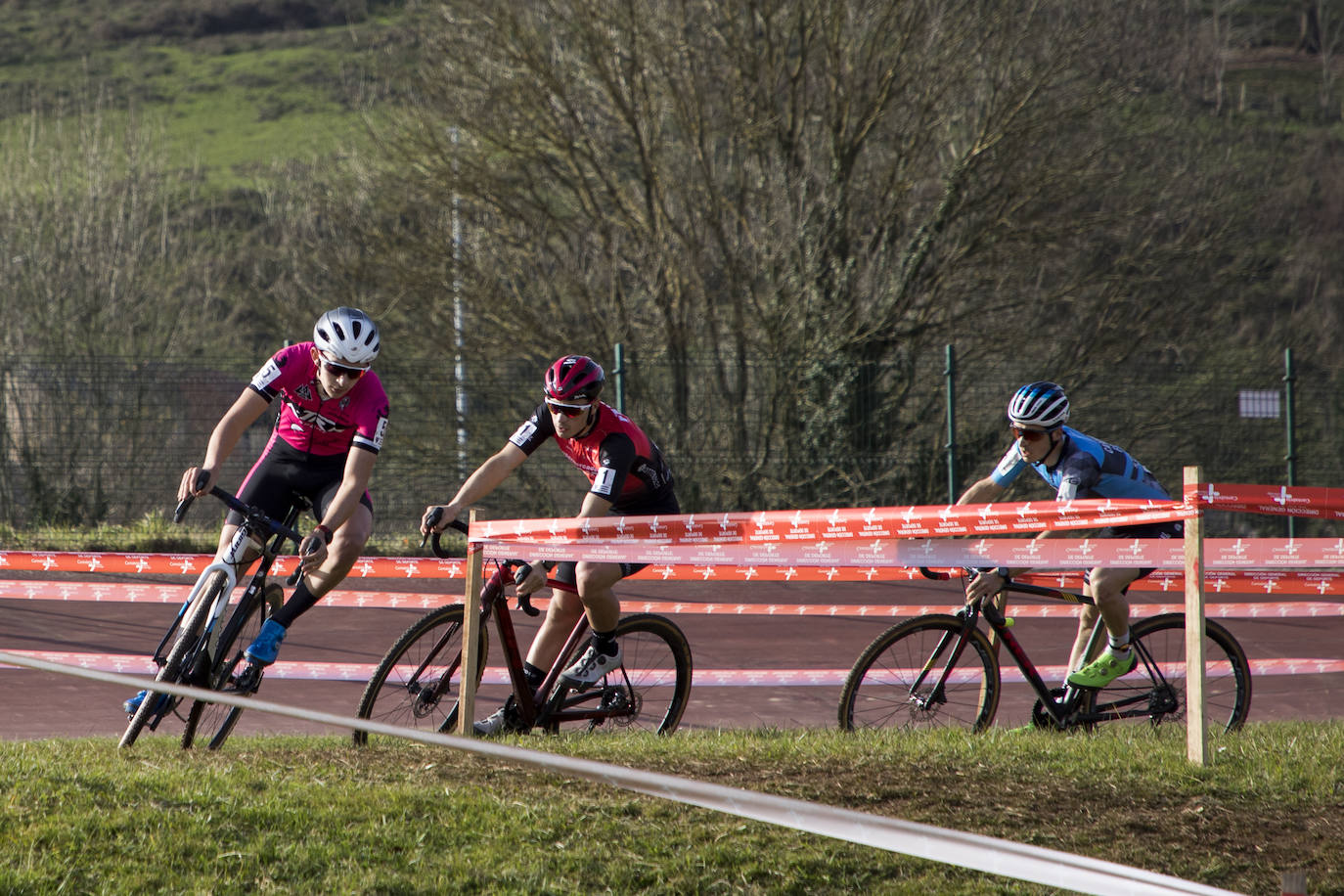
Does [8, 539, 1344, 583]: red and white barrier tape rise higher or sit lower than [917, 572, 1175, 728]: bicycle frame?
higher

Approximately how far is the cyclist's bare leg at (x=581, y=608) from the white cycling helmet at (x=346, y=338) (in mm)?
1405

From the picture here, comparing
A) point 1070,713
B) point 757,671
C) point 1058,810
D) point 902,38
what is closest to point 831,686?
point 757,671

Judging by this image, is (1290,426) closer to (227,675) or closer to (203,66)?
(227,675)

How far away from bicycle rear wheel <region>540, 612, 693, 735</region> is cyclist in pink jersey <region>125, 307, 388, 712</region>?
1293mm

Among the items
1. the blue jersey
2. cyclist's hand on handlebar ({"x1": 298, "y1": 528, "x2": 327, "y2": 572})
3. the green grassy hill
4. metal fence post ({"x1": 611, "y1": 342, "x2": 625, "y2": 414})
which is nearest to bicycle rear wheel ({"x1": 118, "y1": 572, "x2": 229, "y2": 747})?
cyclist's hand on handlebar ({"x1": 298, "y1": 528, "x2": 327, "y2": 572})

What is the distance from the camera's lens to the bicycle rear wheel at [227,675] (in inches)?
235

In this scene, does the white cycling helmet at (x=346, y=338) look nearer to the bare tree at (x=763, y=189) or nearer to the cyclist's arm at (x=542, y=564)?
the cyclist's arm at (x=542, y=564)

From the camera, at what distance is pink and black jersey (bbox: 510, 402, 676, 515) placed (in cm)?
633

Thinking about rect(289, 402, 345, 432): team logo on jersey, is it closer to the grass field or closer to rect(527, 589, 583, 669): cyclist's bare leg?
rect(527, 589, 583, 669): cyclist's bare leg

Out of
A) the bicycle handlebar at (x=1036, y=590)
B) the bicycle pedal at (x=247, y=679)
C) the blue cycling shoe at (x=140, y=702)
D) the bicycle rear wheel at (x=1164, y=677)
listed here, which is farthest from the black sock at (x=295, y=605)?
the bicycle rear wheel at (x=1164, y=677)

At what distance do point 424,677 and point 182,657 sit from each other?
111cm

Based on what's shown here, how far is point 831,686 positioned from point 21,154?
82.8 ft

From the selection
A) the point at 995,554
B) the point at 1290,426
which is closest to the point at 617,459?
the point at 995,554

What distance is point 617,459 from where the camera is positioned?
249 inches
